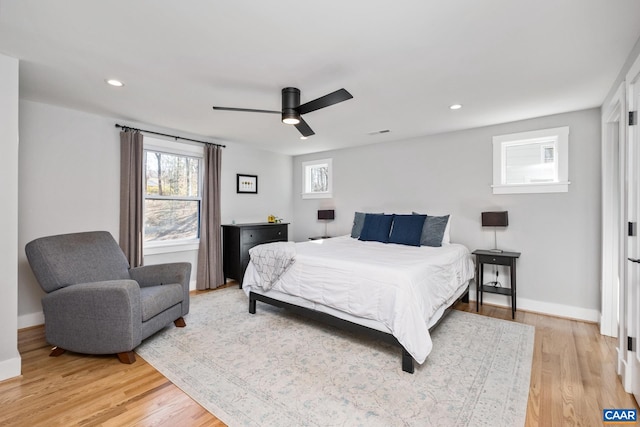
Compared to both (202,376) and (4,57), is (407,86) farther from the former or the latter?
(4,57)

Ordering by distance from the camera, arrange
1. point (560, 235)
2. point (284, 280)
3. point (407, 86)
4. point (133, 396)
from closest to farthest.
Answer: point (133, 396), point (407, 86), point (284, 280), point (560, 235)

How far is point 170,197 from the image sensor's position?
4461 millimetres

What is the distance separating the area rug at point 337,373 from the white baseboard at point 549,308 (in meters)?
0.65

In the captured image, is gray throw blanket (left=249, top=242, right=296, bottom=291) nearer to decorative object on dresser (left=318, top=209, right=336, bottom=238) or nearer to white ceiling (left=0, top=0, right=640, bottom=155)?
white ceiling (left=0, top=0, right=640, bottom=155)

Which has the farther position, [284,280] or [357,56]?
[284,280]

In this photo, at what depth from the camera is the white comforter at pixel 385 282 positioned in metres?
2.33

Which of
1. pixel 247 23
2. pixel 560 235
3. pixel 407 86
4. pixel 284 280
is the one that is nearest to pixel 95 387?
pixel 284 280

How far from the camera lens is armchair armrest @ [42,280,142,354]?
7.99 ft

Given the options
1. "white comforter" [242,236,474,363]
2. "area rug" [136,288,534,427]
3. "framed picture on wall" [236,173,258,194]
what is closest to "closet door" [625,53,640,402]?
"area rug" [136,288,534,427]

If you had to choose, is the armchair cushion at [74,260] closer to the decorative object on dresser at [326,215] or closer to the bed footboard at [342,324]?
the bed footboard at [342,324]

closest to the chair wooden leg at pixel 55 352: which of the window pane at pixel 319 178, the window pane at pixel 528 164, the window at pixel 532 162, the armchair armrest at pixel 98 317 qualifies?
the armchair armrest at pixel 98 317

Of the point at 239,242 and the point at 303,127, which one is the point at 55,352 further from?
the point at 303,127

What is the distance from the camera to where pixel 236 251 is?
4789mm

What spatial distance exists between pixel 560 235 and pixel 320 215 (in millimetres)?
3502
